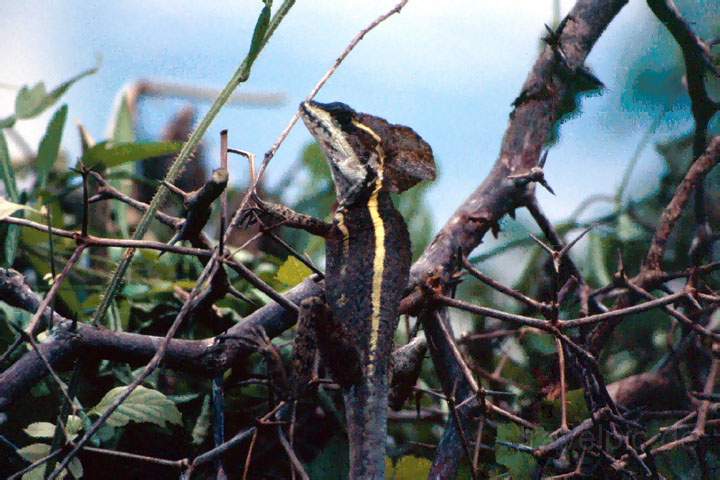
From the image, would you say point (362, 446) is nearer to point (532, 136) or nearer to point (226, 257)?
point (226, 257)

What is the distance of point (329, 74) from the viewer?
68.6 inches

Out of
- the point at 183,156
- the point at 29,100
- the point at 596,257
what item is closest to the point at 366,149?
the point at 183,156

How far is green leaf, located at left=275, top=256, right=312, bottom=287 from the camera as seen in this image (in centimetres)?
211

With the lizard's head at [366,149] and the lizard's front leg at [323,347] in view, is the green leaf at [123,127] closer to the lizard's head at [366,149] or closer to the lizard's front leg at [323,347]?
the lizard's head at [366,149]

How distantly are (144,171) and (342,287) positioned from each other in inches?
113

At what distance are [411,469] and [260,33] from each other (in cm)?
122

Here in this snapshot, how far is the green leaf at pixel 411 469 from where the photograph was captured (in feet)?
6.55

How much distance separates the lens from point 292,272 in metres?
2.12

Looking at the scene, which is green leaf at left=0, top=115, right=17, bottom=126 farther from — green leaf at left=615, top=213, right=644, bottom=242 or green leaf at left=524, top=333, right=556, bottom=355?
green leaf at left=615, top=213, right=644, bottom=242

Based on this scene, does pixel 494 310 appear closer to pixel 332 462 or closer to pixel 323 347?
pixel 323 347

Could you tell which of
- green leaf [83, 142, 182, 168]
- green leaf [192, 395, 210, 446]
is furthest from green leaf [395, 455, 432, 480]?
green leaf [83, 142, 182, 168]

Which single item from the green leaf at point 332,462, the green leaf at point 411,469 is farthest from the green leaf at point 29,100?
the green leaf at point 411,469

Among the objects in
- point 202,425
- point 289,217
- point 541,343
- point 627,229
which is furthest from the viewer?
point 627,229

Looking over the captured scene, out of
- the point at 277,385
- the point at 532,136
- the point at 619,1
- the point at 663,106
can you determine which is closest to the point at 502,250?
the point at 532,136
